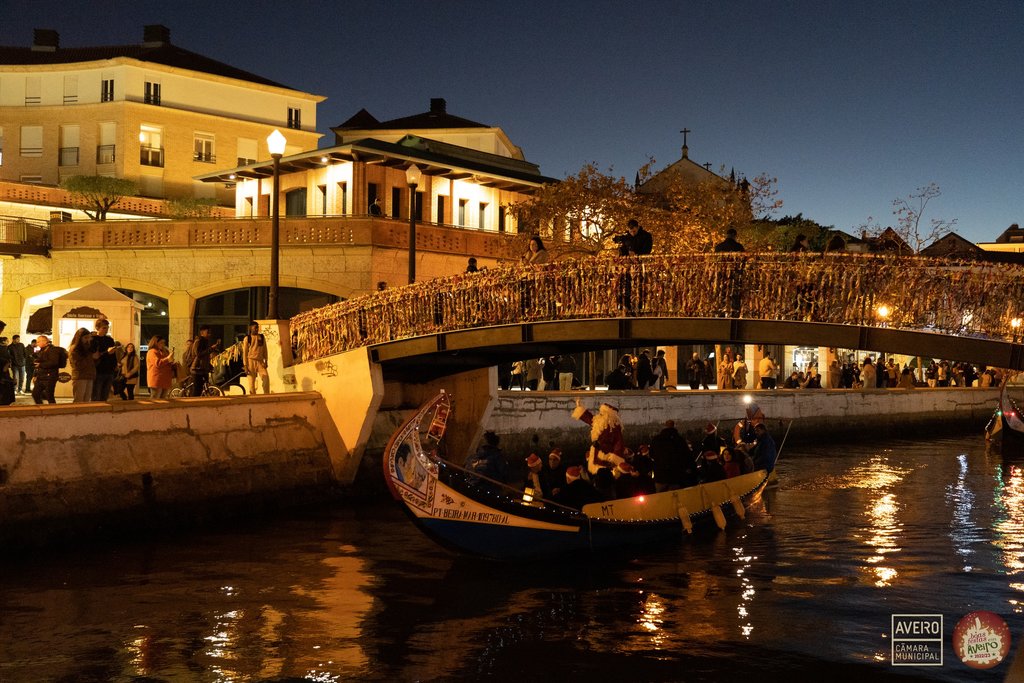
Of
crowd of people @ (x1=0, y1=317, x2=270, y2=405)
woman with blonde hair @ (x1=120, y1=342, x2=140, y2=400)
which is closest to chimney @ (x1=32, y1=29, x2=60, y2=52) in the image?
crowd of people @ (x1=0, y1=317, x2=270, y2=405)

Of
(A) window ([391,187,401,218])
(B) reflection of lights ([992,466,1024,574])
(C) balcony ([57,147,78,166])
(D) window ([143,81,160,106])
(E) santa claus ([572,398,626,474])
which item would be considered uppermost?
(D) window ([143,81,160,106])

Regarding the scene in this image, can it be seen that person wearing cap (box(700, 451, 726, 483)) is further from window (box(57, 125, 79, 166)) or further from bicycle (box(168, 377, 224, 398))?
window (box(57, 125, 79, 166))

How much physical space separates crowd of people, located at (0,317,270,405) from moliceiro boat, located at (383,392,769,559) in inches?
296

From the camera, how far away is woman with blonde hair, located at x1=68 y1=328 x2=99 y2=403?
2172cm

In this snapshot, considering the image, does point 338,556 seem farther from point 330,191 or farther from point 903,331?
point 330,191

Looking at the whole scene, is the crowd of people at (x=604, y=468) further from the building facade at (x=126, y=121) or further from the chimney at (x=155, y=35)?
the chimney at (x=155, y=35)

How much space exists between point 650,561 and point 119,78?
155 feet

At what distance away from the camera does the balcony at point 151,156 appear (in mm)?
56250

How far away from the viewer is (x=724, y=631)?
14500mm

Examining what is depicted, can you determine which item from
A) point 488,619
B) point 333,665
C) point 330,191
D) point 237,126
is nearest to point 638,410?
point 330,191

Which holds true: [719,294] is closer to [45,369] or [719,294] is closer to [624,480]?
[624,480]

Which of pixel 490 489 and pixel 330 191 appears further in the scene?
pixel 330 191

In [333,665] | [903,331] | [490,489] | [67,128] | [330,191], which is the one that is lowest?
[333,665]

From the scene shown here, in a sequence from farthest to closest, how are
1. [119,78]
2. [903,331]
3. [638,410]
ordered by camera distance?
[119,78] < [638,410] < [903,331]
